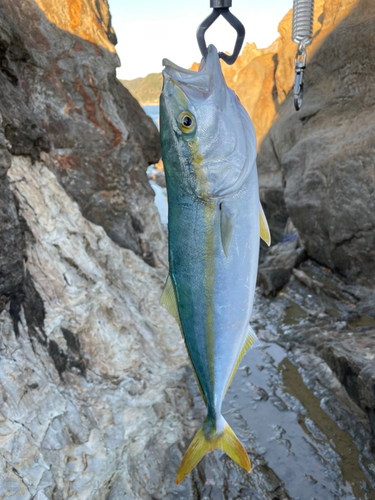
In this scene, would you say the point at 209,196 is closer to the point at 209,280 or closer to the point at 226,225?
the point at 226,225

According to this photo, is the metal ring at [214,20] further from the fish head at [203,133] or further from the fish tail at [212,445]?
the fish tail at [212,445]

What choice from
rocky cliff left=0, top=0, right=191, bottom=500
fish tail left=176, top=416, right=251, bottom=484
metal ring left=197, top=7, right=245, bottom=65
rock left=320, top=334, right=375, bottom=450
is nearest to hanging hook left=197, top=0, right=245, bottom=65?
metal ring left=197, top=7, right=245, bottom=65

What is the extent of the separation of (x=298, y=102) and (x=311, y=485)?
3.08 metres

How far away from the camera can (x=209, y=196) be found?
57.7 inches

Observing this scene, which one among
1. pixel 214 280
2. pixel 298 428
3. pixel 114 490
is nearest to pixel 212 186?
pixel 214 280

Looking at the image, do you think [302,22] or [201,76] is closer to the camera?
[201,76]

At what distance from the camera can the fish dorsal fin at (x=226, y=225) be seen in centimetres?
146

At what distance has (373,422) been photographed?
12.1 ft

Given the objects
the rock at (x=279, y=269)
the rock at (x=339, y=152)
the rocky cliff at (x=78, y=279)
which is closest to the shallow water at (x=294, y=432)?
the rocky cliff at (x=78, y=279)

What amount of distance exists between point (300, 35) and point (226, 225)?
1.79m

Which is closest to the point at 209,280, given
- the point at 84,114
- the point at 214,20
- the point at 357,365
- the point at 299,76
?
the point at 214,20

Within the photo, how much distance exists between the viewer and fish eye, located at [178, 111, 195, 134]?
1.42 metres

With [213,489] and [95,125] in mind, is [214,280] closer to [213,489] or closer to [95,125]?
[213,489]

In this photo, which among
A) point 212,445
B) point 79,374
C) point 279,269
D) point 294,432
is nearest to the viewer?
point 212,445
